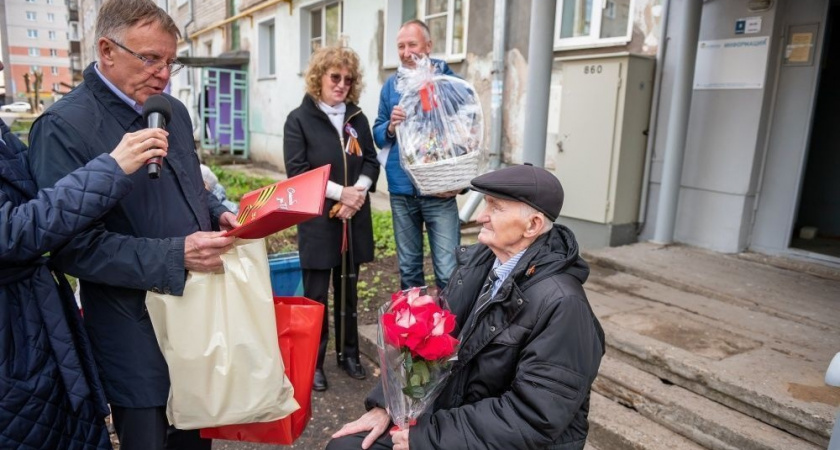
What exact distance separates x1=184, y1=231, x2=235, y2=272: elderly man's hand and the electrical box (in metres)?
4.15

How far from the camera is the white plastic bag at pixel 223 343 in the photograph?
5.51ft

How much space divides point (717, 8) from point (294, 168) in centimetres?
393

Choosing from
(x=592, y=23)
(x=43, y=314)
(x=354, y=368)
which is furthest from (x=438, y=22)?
(x=43, y=314)

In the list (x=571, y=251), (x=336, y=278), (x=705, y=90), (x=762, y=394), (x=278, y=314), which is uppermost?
(x=705, y=90)

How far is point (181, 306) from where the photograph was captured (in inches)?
65.7

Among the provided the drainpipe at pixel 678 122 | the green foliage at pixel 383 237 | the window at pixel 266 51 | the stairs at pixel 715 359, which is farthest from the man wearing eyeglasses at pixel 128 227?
the window at pixel 266 51

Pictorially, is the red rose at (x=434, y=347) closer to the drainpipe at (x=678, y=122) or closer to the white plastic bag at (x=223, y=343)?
the white plastic bag at (x=223, y=343)

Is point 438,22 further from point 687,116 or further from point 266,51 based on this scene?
point 266,51

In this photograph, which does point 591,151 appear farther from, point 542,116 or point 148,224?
point 148,224

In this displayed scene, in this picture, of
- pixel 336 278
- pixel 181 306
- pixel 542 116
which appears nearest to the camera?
pixel 181 306

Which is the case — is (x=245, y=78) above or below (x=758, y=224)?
above

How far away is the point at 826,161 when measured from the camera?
614cm

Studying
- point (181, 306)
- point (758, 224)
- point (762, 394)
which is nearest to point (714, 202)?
point (758, 224)

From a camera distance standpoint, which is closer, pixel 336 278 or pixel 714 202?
pixel 336 278
